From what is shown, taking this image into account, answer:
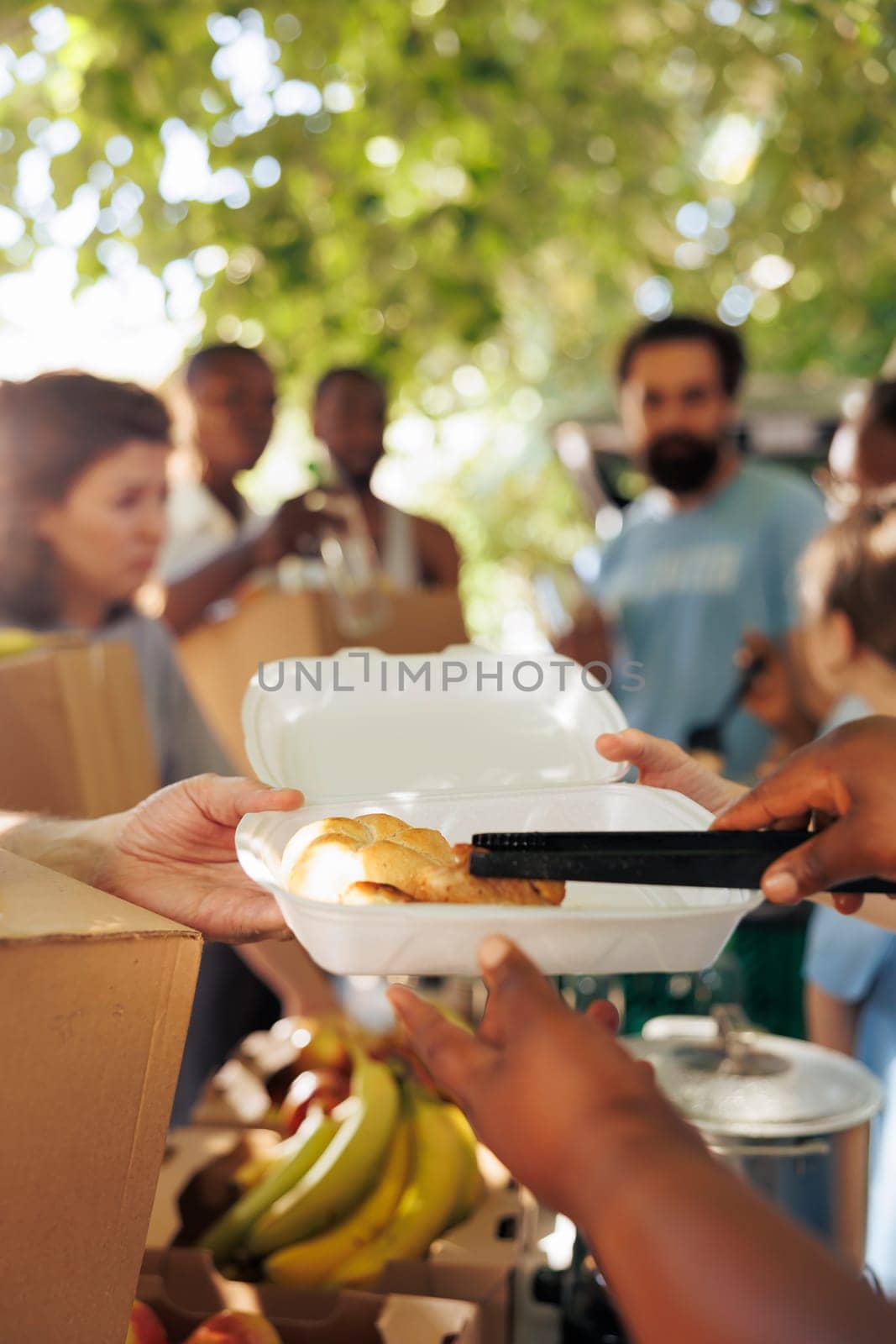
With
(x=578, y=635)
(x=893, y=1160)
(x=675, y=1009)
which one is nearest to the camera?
(x=893, y=1160)

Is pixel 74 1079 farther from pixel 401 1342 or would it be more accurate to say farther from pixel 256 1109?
pixel 256 1109

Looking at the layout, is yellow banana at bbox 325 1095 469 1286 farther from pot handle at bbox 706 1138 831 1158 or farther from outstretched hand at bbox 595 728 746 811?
outstretched hand at bbox 595 728 746 811

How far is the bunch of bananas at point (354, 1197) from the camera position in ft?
3.99

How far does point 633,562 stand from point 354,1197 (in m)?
2.03

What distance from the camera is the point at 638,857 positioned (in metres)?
0.71

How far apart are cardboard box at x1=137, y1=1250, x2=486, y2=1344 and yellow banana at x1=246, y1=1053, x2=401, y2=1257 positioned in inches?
3.7

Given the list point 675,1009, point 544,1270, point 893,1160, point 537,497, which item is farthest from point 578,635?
point 537,497

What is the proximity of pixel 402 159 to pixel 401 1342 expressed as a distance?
120 inches

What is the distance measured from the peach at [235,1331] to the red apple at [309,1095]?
0.43 m

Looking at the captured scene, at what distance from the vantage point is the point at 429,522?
308 cm

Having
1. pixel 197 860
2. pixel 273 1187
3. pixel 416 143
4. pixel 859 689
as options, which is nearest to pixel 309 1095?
pixel 273 1187

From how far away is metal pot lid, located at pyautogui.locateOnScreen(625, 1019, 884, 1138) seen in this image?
1.16 metres

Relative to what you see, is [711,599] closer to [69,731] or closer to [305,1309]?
[69,731]

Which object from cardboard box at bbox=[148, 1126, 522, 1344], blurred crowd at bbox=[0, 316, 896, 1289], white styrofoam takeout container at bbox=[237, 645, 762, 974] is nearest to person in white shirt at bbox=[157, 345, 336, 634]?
blurred crowd at bbox=[0, 316, 896, 1289]
